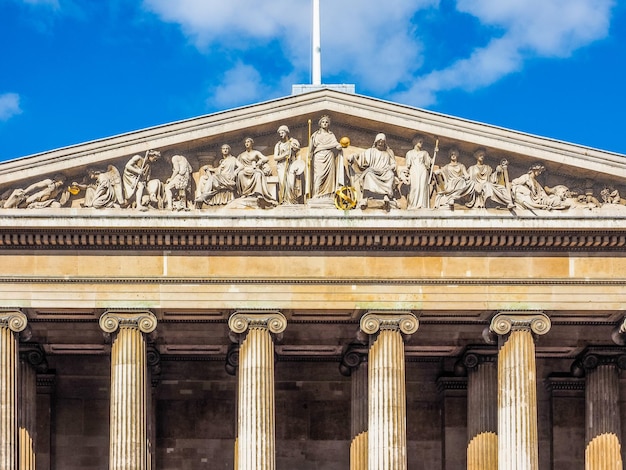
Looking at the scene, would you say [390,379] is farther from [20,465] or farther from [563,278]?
[20,465]

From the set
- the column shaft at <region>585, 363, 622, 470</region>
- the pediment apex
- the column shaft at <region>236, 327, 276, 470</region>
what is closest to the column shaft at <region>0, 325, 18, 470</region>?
the pediment apex

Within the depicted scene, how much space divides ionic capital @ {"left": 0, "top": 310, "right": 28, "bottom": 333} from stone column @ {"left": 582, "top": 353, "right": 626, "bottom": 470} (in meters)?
18.1

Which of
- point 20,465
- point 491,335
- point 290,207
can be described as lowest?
point 20,465

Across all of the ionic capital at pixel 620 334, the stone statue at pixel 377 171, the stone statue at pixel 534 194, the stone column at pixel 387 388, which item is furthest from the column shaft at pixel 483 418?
the stone statue at pixel 377 171

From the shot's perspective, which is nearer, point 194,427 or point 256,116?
point 256,116

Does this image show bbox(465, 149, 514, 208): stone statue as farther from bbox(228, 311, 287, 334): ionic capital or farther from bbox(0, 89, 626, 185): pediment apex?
bbox(228, 311, 287, 334): ionic capital

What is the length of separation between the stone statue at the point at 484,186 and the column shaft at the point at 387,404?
468 cm

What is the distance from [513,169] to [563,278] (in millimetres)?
3596

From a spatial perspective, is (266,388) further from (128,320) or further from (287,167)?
(287,167)

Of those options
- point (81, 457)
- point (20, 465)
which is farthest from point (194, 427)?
point (20, 465)

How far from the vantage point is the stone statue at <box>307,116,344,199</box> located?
57656mm

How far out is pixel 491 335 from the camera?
59.0 meters

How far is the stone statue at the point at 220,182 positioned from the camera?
2267 inches

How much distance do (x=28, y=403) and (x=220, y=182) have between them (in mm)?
9564
